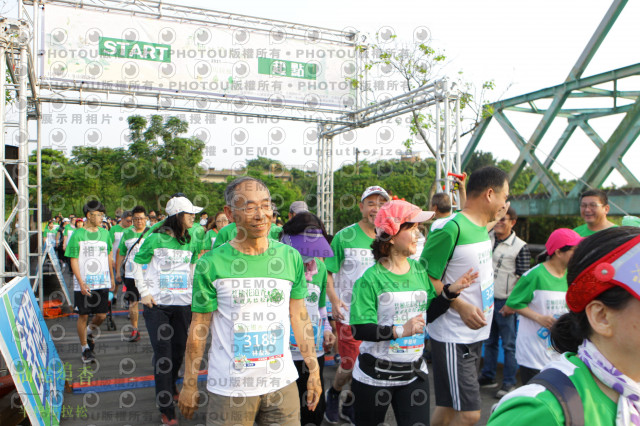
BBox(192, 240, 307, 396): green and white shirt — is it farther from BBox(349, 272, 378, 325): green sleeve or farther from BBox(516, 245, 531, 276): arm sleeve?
BBox(516, 245, 531, 276): arm sleeve

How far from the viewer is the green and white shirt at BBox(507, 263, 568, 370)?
3.48 meters

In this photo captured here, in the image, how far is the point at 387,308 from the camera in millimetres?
2670

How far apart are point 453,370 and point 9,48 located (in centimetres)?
619

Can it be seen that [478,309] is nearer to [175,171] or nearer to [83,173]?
[175,171]

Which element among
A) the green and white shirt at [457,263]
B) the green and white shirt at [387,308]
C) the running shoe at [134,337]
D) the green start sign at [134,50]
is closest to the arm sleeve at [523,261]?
the green and white shirt at [457,263]

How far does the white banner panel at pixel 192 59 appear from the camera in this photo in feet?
33.2

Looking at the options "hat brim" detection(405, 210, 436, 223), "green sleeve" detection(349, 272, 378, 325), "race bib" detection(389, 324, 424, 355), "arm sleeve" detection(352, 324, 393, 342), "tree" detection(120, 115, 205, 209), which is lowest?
"race bib" detection(389, 324, 424, 355)

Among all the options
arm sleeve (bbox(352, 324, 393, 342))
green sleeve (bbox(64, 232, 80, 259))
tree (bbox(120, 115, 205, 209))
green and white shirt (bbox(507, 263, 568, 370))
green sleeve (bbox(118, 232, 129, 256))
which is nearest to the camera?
arm sleeve (bbox(352, 324, 393, 342))

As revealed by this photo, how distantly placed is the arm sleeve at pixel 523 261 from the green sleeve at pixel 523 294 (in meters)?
1.71

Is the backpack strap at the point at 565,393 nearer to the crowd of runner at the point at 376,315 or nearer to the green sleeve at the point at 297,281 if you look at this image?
the crowd of runner at the point at 376,315

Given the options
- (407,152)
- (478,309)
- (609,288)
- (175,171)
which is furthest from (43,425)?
(175,171)

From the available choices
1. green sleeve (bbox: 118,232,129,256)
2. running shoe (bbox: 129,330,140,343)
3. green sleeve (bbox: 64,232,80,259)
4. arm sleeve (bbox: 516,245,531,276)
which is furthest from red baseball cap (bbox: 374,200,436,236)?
running shoe (bbox: 129,330,140,343)

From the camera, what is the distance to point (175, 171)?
17.6 meters

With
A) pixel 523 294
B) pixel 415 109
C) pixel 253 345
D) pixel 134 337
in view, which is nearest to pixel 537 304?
pixel 523 294
